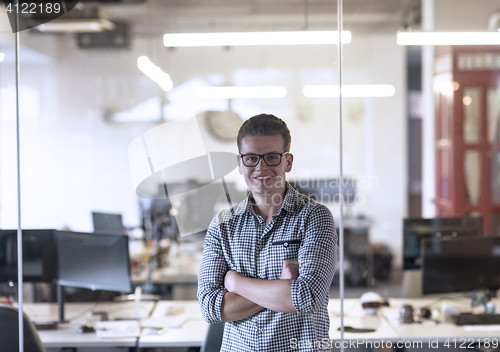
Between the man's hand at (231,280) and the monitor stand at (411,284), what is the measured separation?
1827 mm

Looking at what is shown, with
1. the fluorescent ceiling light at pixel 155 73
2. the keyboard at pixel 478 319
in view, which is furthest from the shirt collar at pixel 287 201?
the fluorescent ceiling light at pixel 155 73

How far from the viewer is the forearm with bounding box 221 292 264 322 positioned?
1542 mm

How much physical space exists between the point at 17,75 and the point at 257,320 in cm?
159

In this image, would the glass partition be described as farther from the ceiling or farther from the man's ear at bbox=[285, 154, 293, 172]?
the man's ear at bbox=[285, 154, 293, 172]

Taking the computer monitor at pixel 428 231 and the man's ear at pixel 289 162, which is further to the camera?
the computer monitor at pixel 428 231

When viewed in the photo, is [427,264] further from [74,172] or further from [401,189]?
[74,172]

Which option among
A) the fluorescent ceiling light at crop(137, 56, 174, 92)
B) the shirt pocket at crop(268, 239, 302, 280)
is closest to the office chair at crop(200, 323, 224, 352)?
the shirt pocket at crop(268, 239, 302, 280)

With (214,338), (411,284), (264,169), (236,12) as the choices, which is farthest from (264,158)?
(236,12)

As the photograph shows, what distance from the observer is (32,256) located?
259 cm

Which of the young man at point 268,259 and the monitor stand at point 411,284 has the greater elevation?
the young man at point 268,259

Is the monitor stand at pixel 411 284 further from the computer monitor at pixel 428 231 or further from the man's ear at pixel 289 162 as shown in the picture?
the man's ear at pixel 289 162

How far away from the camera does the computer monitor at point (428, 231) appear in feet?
9.80

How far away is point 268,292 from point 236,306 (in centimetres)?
13

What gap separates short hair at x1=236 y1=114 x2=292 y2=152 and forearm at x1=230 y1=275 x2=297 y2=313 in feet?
1.70
